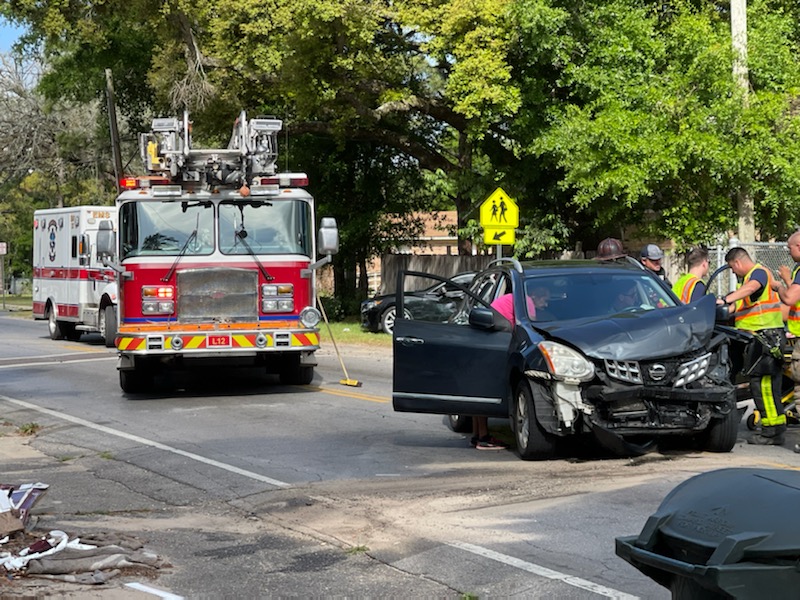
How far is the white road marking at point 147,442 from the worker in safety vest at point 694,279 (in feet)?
15.0

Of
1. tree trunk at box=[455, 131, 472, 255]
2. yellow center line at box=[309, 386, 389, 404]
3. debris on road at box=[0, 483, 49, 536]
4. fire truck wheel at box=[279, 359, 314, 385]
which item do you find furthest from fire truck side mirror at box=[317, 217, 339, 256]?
tree trunk at box=[455, 131, 472, 255]

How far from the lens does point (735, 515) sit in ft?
11.9

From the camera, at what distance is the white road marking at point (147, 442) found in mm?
9641

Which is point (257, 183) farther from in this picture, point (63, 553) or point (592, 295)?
point (63, 553)

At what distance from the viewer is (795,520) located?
11.4ft

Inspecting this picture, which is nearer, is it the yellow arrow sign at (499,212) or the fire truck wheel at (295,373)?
the fire truck wheel at (295,373)

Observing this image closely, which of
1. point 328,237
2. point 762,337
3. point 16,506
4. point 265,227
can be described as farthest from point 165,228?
point 16,506

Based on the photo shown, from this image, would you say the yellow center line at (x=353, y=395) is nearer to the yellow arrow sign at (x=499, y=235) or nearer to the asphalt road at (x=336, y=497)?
the asphalt road at (x=336, y=497)

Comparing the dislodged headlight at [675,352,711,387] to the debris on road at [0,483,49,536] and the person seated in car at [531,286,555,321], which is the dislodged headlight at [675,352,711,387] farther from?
the debris on road at [0,483,49,536]

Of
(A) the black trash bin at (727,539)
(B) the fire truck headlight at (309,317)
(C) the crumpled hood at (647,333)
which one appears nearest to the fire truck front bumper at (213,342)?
(B) the fire truck headlight at (309,317)

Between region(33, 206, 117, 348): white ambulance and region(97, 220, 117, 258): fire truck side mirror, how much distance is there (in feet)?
29.0

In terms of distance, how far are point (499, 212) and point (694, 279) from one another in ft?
33.2

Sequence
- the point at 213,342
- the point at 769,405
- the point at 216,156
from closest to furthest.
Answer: the point at 769,405, the point at 213,342, the point at 216,156

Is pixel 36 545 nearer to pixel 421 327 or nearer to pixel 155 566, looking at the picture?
pixel 155 566
